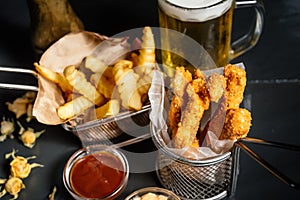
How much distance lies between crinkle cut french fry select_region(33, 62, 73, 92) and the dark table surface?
12cm

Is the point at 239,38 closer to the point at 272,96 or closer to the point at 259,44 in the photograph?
the point at 259,44

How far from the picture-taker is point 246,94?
1093mm

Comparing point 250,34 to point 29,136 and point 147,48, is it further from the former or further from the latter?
point 29,136

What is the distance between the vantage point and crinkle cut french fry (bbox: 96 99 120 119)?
0.94m

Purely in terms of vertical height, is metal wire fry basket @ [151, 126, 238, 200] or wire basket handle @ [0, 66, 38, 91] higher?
wire basket handle @ [0, 66, 38, 91]

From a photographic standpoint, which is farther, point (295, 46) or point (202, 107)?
point (295, 46)

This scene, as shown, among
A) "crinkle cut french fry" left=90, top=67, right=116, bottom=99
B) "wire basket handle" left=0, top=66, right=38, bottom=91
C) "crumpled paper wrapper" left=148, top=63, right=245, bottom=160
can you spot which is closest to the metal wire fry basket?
"crumpled paper wrapper" left=148, top=63, right=245, bottom=160

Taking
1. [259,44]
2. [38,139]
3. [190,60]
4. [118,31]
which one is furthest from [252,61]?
[38,139]

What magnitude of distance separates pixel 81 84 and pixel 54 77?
6 cm

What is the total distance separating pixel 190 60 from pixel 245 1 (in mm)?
166

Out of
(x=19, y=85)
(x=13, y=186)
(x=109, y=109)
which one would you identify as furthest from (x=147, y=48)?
(x=13, y=186)

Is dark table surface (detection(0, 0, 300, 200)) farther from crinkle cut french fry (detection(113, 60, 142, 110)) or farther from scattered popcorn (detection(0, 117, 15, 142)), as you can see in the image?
crinkle cut french fry (detection(113, 60, 142, 110))

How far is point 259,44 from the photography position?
3.86ft

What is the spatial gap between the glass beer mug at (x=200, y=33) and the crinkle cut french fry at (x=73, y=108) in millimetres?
206
